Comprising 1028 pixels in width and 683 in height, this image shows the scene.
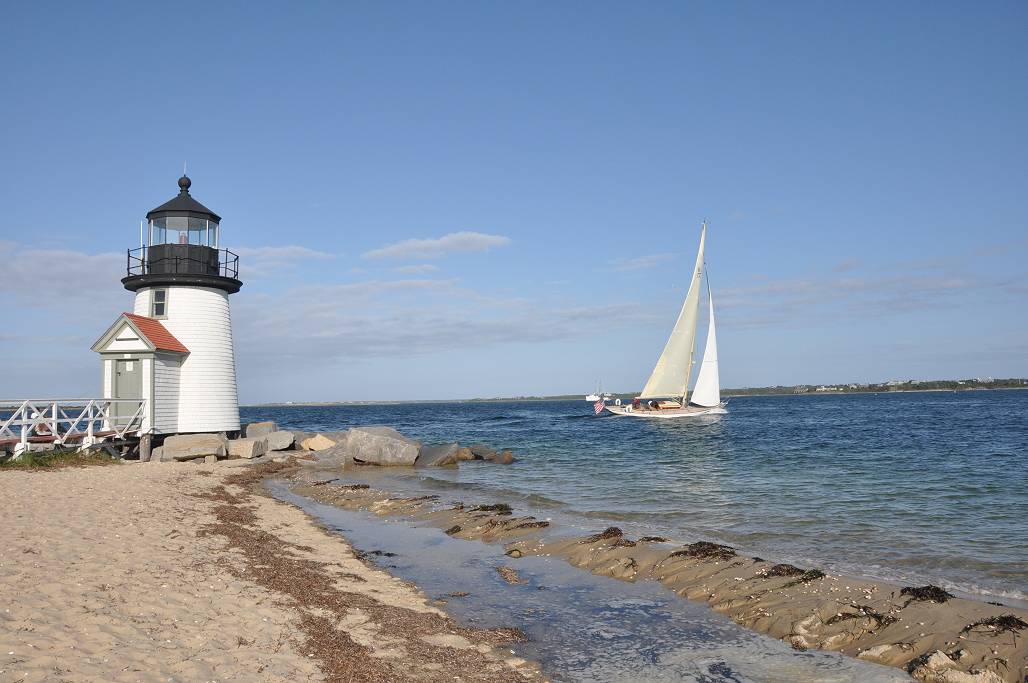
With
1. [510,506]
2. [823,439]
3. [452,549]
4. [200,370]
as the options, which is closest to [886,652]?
[452,549]

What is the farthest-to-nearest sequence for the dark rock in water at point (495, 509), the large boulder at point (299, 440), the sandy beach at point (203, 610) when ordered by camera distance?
the large boulder at point (299, 440) < the dark rock in water at point (495, 509) < the sandy beach at point (203, 610)

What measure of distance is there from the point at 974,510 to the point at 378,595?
1323 cm

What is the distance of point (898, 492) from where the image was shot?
59.5ft

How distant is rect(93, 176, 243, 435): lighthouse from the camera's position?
24.5 metres

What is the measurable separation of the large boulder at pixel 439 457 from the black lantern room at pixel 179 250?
10078mm

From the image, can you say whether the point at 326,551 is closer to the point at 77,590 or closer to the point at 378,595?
the point at 378,595

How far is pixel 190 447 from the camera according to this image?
80.7 feet

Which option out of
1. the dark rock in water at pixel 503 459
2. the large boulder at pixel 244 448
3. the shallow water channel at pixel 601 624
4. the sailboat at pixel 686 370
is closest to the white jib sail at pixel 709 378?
the sailboat at pixel 686 370

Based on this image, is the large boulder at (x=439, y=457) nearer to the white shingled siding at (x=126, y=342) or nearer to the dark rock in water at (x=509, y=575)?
the white shingled siding at (x=126, y=342)

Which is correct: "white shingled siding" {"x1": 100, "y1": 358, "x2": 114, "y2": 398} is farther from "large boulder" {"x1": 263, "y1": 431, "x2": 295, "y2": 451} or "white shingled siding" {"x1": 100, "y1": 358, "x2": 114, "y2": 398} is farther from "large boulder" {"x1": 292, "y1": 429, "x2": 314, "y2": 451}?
"large boulder" {"x1": 292, "y1": 429, "x2": 314, "y2": 451}

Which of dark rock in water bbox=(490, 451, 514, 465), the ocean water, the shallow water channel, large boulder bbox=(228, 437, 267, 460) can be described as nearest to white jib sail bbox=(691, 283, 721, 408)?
the ocean water

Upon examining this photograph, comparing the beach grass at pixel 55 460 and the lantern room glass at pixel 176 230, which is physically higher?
the lantern room glass at pixel 176 230

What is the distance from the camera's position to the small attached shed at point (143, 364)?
24031 mm

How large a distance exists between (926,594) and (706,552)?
10.4 ft
